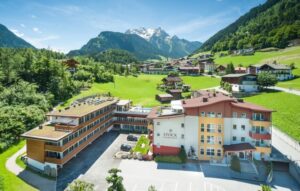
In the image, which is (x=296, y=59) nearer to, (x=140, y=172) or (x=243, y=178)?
(x=243, y=178)

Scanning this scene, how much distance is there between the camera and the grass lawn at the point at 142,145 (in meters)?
48.6

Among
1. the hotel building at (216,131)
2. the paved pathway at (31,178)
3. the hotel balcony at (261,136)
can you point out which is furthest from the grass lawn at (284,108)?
the paved pathway at (31,178)

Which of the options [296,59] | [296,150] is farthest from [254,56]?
[296,150]

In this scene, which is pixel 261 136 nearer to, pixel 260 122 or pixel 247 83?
pixel 260 122

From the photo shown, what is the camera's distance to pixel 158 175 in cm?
3972

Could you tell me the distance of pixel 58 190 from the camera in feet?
114

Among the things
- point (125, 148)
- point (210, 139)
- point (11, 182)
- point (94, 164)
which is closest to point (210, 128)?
point (210, 139)

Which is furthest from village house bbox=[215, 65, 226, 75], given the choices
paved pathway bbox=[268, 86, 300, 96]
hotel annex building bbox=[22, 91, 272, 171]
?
hotel annex building bbox=[22, 91, 272, 171]

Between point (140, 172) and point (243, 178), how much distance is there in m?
A: 17.0

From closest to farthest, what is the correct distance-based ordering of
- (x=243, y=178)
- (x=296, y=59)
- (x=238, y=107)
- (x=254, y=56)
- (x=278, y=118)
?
1. (x=243, y=178)
2. (x=238, y=107)
3. (x=278, y=118)
4. (x=296, y=59)
5. (x=254, y=56)

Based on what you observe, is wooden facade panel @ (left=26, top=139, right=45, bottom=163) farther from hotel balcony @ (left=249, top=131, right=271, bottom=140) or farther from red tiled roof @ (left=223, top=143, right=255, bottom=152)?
hotel balcony @ (left=249, top=131, right=271, bottom=140)

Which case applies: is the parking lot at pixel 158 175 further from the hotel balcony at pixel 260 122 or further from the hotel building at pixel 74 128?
the hotel balcony at pixel 260 122

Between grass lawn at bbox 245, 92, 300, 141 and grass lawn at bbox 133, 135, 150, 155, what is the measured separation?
28.0 meters

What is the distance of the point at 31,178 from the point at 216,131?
33055 millimetres
